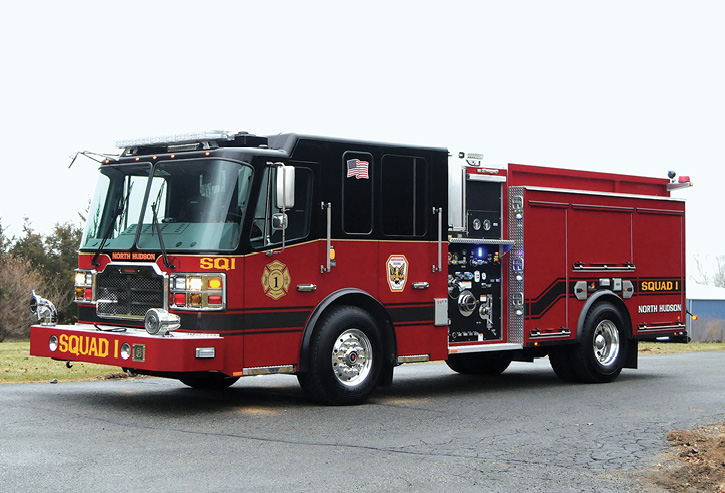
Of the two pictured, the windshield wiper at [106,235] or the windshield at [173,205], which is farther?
the windshield wiper at [106,235]

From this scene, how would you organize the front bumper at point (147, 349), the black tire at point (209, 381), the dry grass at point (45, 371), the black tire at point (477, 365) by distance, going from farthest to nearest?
the black tire at point (477, 365) → the dry grass at point (45, 371) → the black tire at point (209, 381) → the front bumper at point (147, 349)

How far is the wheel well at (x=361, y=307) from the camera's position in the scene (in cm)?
1020

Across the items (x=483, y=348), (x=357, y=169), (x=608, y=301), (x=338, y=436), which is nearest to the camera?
(x=338, y=436)

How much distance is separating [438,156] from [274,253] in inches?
108

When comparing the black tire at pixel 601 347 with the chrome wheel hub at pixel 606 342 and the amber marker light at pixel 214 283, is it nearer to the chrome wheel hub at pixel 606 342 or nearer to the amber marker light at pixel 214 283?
the chrome wheel hub at pixel 606 342

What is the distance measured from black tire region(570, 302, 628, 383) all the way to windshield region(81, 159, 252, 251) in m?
5.85

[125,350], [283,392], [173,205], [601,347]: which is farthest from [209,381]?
[601,347]

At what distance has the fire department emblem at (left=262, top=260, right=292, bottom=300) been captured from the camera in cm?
995

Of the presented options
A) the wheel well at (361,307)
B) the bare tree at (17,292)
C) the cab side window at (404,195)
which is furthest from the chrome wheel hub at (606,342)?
the bare tree at (17,292)

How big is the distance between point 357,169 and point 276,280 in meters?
1.71

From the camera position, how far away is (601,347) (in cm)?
1370

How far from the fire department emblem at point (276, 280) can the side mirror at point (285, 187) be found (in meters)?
0.67

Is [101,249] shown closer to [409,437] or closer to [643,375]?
[409,437]

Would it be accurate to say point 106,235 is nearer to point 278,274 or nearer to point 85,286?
point 85,286
